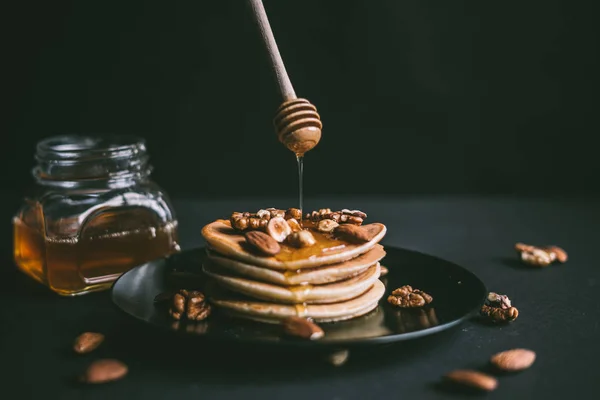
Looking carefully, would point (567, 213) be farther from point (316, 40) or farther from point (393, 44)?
point (316, 40)

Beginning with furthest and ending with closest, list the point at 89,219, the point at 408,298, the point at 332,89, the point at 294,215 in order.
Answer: the point at 332,89, the point at 89,219, the point at 294,215, the point at 408,298

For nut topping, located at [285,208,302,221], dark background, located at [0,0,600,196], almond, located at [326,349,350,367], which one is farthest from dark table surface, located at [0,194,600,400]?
dark background, located at [0,0,600,196]

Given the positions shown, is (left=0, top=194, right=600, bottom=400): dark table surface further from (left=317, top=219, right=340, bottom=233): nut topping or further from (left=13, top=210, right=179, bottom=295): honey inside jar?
(left=317, top=219, right=340, bottom=233): nut topping

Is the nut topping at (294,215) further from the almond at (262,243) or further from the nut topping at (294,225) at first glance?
the almond at (262,243)

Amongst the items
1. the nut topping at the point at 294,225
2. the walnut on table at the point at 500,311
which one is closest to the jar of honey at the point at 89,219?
the nut topping at the point at 294,225

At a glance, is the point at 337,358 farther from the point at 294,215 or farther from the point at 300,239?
the point at 294,215

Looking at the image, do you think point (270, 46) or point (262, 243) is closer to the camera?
point (262, 243)

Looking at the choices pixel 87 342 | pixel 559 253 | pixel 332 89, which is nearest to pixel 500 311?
pixel 559 253

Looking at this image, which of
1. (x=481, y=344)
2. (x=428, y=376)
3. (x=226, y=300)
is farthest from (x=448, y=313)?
(x=226, y=300)
